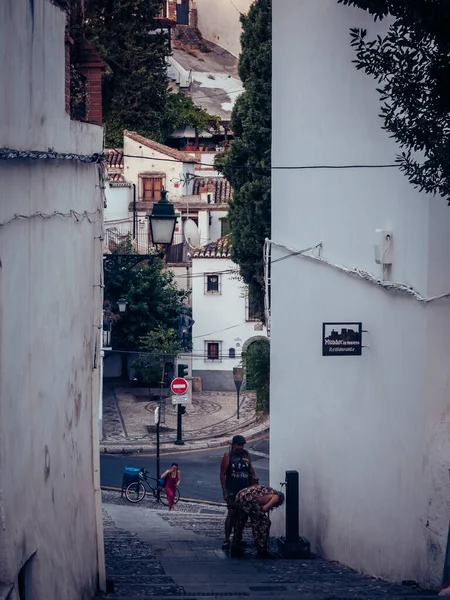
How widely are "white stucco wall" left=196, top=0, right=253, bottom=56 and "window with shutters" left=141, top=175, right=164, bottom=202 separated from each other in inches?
753

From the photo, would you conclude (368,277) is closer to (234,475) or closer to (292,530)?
(234,475)

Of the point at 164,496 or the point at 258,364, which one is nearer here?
the point at 164,496

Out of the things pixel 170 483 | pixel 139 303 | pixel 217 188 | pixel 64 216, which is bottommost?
pixel 170 483

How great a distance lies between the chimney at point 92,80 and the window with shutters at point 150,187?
35.1 meters

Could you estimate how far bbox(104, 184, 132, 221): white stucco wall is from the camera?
1736 inches

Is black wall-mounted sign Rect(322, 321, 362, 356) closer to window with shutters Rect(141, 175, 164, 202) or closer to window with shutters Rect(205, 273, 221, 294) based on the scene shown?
window with shutters Rect(205, 273, 221, 294)

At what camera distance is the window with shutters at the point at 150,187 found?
46.8m

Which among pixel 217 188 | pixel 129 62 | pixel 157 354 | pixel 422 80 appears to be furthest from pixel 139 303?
pixel 422 80

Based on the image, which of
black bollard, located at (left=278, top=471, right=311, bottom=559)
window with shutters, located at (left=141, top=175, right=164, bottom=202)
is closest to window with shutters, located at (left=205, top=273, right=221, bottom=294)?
window with shutters, located at (left=141, top=175, right=164, bottom=202)

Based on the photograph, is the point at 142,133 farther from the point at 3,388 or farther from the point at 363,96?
the point at 3,388

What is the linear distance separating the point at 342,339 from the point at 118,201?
3325 cm

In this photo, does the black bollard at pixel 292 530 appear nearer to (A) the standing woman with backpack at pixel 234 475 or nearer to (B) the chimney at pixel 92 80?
(A) the standing woman with backpack at pixel 234 475

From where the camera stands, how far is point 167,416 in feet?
113

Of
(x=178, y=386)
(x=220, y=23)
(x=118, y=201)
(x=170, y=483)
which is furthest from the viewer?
(x=220, y=23)
